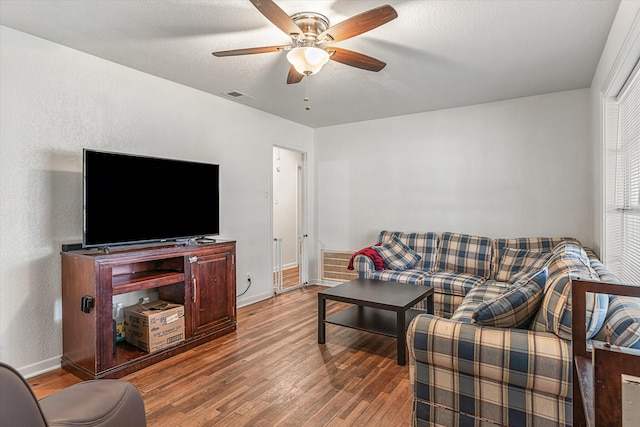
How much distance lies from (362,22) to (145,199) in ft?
7.34

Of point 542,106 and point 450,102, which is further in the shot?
point 450,102

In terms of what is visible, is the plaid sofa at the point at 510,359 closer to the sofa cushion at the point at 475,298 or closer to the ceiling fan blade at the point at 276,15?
the sofa cushion at the point at 475,298

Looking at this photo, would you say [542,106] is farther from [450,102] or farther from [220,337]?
[220,337]

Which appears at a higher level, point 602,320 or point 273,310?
point 602,320

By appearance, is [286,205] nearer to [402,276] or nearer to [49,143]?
[402,276]

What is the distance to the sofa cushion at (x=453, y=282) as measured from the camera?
11.6ft

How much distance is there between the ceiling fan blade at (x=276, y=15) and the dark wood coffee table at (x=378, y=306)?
214cm

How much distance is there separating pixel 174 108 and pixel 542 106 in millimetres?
4125

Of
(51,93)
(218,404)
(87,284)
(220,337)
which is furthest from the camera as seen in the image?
(220,337)

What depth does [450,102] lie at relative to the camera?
4.18 meters

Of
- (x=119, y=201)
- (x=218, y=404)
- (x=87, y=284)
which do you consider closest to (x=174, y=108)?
(x=119, y=201)

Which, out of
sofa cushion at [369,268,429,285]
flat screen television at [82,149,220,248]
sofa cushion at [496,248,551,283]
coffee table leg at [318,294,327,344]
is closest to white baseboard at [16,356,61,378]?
flat screen television at [82,149,220,248]

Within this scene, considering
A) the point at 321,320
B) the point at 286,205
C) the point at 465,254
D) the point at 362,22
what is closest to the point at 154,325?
the point at 321,320

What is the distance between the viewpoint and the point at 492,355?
1.56m
